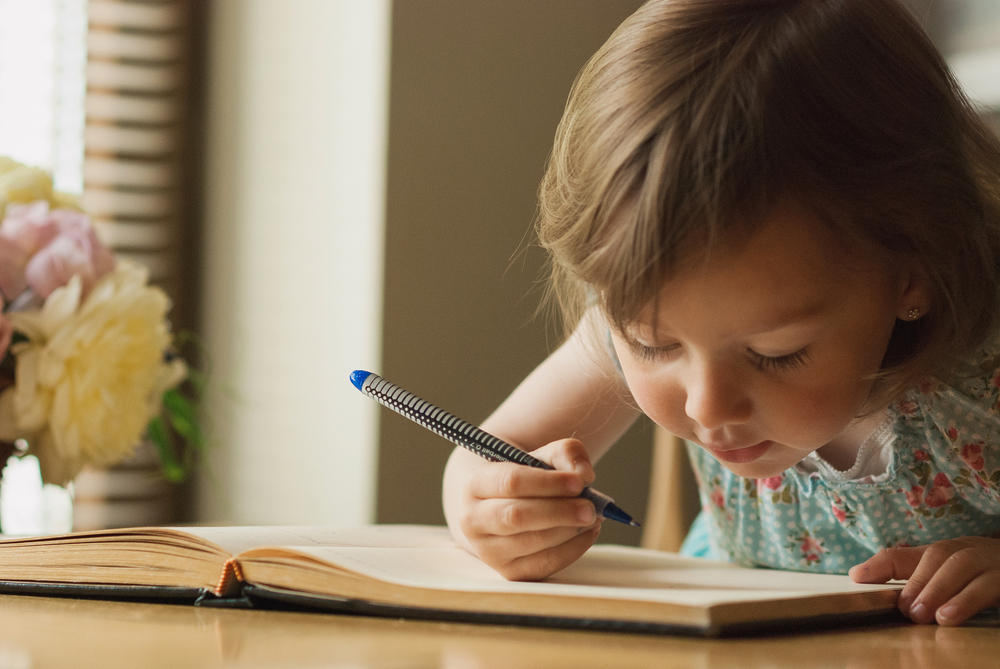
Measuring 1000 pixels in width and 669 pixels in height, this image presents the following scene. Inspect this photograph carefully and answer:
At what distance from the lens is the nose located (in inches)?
24.6

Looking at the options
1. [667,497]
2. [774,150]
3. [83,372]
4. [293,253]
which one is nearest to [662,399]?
[774,150]

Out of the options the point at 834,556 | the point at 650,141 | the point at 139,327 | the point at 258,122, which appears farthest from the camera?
the point at 258,122

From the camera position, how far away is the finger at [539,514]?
2.22ft

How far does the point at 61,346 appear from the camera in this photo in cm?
99

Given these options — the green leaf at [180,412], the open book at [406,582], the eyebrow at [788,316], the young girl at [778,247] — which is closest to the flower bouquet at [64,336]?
the green leaf at [180,412]

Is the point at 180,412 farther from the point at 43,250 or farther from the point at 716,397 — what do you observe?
the point at 716,397

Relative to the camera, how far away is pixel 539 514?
680mm

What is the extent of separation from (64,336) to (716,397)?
61 cm

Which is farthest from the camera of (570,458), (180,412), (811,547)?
(180,412)

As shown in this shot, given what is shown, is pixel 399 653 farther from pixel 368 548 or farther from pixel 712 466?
pixel 712 466

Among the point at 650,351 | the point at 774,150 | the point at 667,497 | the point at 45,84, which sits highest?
the point at 45,84

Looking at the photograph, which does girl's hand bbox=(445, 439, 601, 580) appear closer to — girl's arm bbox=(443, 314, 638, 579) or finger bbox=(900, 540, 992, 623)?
girl's arm bbox=(443, 314, 638, 579)

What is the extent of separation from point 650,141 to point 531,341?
0.82 metres

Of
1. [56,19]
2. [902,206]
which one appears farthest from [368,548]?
[56,19]
